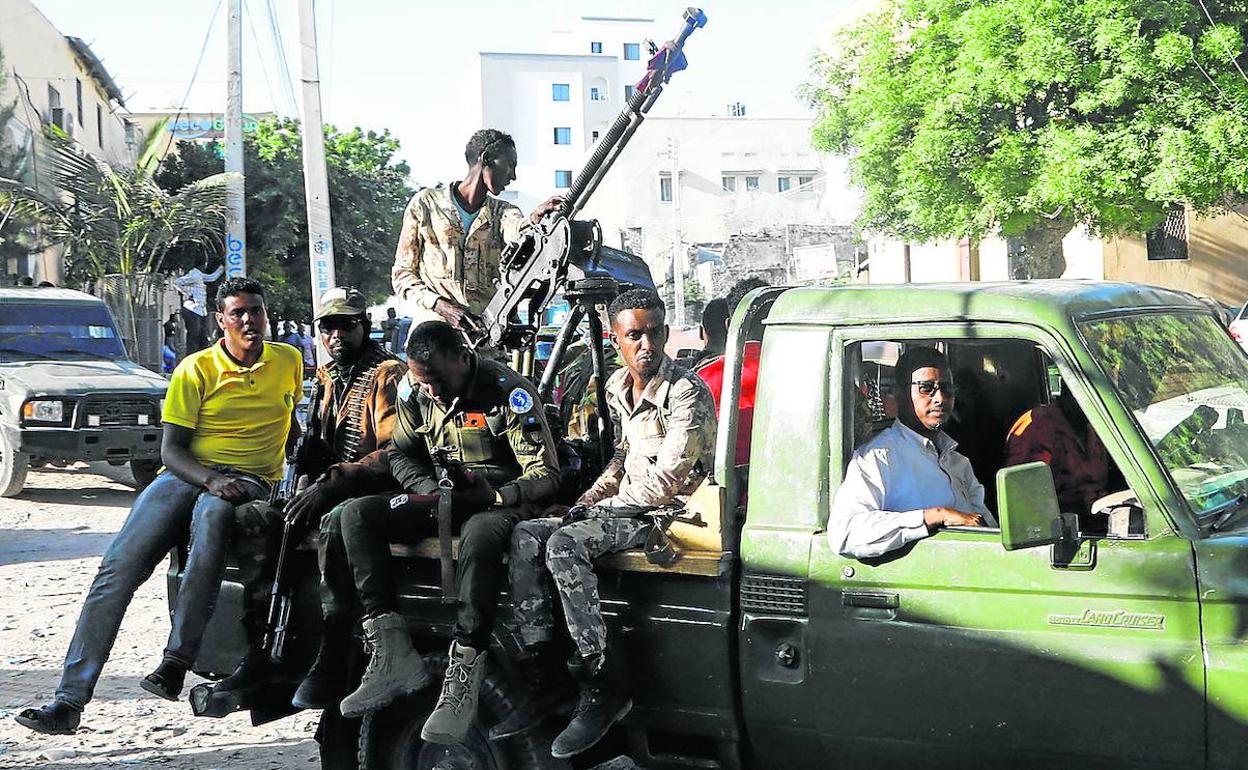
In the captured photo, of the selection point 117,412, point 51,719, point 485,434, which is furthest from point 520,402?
point 117,412

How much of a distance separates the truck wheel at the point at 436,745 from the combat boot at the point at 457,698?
78mm

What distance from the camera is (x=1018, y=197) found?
2227 cm

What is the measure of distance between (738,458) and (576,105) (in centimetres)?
7955

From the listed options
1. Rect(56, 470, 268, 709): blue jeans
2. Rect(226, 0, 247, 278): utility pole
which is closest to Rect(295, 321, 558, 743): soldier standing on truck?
Rect(56, 470, 268, 709): blue jeans

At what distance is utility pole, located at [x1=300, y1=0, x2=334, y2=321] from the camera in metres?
14.6

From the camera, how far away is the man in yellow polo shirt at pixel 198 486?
4.82 meters

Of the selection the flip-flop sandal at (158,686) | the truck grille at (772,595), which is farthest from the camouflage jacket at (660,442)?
the flip-flop sandal at (158,686)

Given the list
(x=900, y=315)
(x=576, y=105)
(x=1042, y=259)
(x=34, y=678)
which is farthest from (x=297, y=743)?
(x=576, y=105)

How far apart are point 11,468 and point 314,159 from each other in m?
4.42

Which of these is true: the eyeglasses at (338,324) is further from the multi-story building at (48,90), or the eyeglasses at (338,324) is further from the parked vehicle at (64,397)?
the multi-story building at (48,90)

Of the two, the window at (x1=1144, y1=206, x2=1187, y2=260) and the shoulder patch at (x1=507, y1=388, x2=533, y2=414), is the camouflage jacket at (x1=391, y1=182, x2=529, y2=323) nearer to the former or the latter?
the shoulder patch at (x1=507, y1=388, x2=533, y2=414)

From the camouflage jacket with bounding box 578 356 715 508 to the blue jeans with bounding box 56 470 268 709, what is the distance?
1391 millimetres

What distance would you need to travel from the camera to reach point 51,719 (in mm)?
4906

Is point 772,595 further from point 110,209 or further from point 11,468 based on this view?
point 110,209
